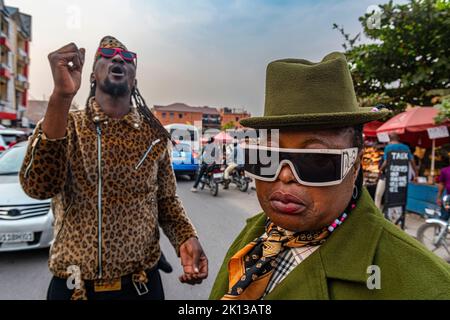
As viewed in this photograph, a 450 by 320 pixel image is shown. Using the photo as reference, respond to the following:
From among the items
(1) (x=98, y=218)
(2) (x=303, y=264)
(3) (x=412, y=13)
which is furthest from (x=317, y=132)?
(3) (x=412, y=13)

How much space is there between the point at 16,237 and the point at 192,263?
3348 millimetres

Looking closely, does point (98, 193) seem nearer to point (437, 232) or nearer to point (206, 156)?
point (437, 232)

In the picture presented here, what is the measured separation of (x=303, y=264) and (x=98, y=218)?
94cm

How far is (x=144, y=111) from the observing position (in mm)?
1676

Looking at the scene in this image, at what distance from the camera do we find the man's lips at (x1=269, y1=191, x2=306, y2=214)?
0.94 m

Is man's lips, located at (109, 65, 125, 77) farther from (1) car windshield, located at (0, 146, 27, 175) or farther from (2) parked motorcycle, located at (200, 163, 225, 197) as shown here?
(2) parked motorcycle, located at (200, 163, 225, 197)

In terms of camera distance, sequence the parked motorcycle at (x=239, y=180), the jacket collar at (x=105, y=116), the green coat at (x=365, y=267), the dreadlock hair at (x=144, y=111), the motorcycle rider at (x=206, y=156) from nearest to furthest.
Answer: the green coat at (x=365, y=267), the jacket collar at (x=105, y=116), the dreadlock hair at (x=144, y=111), the motorcycle rider at (x=206, y=156), the parked motorcycle at (x=239, y=180)

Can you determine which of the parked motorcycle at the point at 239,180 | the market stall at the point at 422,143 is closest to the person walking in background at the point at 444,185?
the market stall at the point at 422,143

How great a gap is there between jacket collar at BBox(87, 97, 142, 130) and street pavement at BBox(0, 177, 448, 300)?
7.49 ft

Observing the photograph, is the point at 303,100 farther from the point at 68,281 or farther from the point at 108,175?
the point at 68,281

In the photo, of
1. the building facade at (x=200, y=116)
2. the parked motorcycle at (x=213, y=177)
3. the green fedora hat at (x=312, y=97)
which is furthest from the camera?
the building facade at (x=200, y=116)

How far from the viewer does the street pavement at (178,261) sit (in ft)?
10.6

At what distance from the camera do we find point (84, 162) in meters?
1.37

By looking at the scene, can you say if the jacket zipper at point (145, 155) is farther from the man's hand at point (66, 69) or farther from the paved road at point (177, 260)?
the paved road at point (177, 260)
